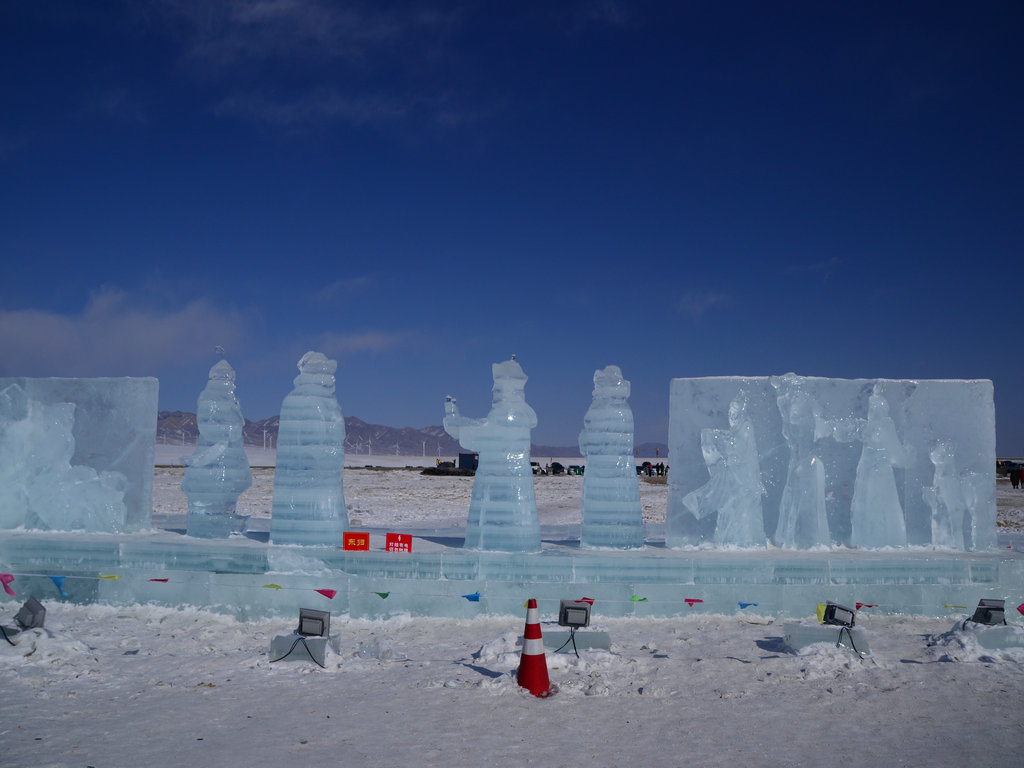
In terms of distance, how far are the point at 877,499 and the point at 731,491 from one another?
188cm

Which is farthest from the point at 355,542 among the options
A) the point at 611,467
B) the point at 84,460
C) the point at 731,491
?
the point at 731,491

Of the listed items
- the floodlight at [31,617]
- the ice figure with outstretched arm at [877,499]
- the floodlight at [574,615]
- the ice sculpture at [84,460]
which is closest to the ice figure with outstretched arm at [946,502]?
the ice figure with outstretched arm at [877,499]

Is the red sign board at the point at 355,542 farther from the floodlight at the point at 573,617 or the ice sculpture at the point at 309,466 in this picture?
the floodlight at the point at 573,617

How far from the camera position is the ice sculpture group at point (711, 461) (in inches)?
374

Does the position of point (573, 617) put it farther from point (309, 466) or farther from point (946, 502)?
point (946, 502)

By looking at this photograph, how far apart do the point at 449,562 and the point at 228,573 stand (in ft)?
7.85

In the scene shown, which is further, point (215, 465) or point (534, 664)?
point (215, 465)

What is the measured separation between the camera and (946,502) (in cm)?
1005

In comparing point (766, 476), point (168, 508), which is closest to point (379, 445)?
point (168, 508)

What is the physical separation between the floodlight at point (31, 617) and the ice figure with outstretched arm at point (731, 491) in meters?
6.82

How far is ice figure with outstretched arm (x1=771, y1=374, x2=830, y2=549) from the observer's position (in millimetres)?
9906

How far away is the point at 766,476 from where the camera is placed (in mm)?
Result: 9906

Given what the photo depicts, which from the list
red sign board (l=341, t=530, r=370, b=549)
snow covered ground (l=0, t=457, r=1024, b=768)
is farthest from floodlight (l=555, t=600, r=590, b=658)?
red sign board (l=341, t=530, r=370, b=549)

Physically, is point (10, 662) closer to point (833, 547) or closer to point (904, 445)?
point (833, 547)
